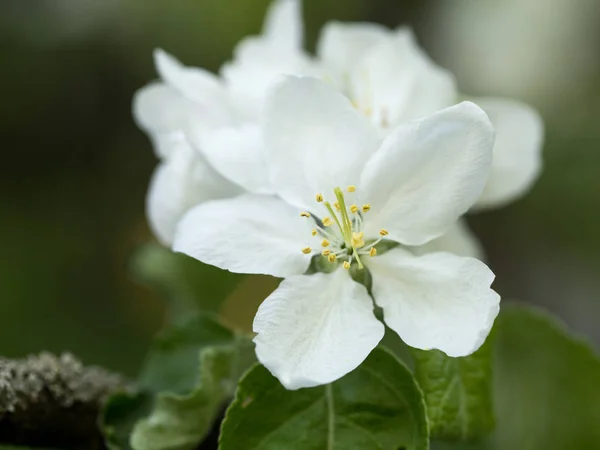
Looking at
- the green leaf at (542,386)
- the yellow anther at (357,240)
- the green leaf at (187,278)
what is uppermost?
the yellow anther at (357,240)

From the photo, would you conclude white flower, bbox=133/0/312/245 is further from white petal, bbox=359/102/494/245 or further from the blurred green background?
the blurred green background

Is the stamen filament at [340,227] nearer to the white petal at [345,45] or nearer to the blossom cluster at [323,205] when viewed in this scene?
the blossom cluster at [323,205]

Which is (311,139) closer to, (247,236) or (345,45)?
(247,236)

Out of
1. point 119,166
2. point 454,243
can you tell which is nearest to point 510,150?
point 454,243

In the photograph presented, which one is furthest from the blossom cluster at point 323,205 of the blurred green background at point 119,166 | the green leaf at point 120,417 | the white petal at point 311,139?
the blurred green background at point 119,166

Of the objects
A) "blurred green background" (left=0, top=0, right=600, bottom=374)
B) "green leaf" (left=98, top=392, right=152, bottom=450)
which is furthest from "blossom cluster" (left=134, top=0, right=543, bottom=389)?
"blurred green background" (left=0, top=0, right=600, bottom=374)

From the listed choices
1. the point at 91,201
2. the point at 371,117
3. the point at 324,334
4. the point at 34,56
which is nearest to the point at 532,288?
the point at 91,201

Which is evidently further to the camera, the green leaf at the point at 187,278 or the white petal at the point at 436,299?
the green leaf at the point at 187,278
